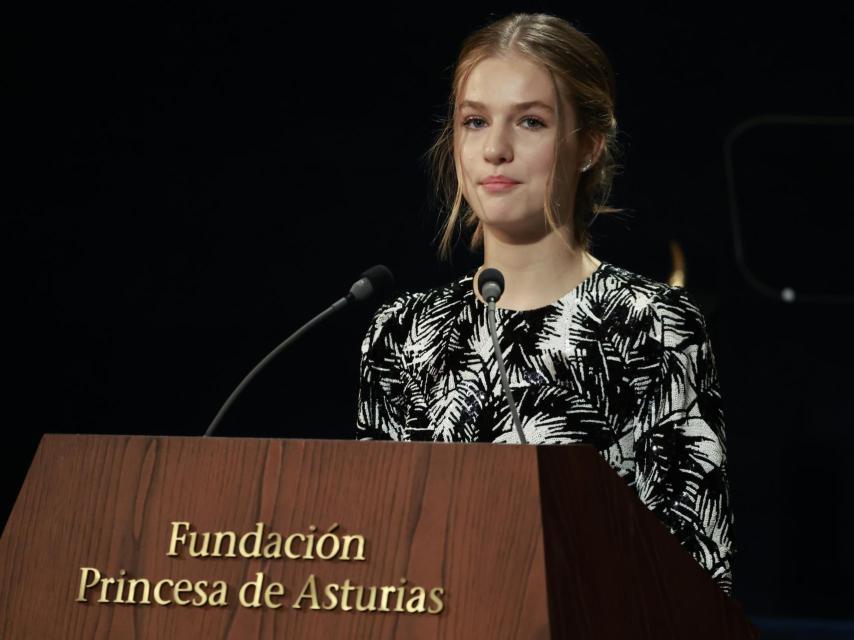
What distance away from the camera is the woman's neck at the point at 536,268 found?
1.96 m

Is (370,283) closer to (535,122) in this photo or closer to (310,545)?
(535,122)

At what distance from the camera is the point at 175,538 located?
1.21 metres

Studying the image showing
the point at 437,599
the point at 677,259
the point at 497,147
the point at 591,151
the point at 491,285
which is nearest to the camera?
the point at 437,599

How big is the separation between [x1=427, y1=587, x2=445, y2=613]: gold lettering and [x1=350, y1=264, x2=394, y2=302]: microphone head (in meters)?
0.62

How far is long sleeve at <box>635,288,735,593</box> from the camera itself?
5.65 ft

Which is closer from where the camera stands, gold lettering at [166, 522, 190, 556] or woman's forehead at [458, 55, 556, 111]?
gold lettering at [166, 522, 190, 556]

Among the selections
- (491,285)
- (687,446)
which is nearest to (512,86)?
(491,285)

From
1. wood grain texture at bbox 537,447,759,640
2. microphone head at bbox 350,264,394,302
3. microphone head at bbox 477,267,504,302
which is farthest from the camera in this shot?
microphone head at bbox 350,264,394,302

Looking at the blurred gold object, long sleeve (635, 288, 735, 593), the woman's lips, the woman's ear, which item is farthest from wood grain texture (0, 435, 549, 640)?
the blurred gold object

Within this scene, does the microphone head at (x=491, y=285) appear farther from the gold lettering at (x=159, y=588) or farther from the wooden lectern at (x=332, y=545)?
the gold lettering at (x=159, y=588)

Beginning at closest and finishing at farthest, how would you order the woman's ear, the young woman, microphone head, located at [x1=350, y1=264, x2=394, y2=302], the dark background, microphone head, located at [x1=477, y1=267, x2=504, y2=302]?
microphone head, located at [x1=477, y1=267, x2=504, y2=302] → microphone head, located at [x1=350, y1=264, x2=394, y2=302] → the young woman → the woman's ear → the dark background

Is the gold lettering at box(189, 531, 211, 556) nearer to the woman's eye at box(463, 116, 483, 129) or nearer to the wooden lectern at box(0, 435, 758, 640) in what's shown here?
the wooden lectern at box(0, 435, 758, 640)

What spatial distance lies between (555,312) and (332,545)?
0.87 metres

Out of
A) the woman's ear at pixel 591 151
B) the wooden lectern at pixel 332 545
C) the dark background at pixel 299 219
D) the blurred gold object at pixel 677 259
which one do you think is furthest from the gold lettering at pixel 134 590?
the blurred gold object at pixel 677 259
